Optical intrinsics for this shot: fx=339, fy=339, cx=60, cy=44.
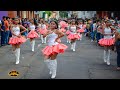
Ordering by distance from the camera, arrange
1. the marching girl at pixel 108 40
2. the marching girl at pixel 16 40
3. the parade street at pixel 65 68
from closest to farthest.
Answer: the parade street at pixel 65 68, the marching girl at pixel 16 40, the marching girl at pixel 108 40

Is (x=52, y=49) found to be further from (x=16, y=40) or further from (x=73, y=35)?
(x=73, y=35)

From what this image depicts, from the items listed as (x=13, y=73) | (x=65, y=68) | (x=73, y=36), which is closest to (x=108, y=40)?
(x=65, y=68)

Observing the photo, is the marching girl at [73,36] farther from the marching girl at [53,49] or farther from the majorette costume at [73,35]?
the marching girl at [53,49]

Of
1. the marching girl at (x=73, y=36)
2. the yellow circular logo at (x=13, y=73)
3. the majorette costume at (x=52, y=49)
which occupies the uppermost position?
the marching girl at (x=73, y=36)

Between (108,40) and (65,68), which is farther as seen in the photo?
(108,40)

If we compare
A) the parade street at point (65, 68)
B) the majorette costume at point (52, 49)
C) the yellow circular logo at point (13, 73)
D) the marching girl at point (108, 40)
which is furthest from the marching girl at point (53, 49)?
the marching girl at point (108, 40)

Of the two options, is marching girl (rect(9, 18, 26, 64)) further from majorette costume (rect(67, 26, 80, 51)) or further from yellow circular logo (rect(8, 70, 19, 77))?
majorette costume (rect(67, 26, 80, 51))

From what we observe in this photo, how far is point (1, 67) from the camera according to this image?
12180mm

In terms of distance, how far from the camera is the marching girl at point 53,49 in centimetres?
995

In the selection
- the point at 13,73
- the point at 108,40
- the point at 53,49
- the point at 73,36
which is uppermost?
the point at 73,36

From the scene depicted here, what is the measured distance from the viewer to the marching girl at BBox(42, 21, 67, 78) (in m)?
9.95

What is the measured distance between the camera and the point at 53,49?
9961mm
